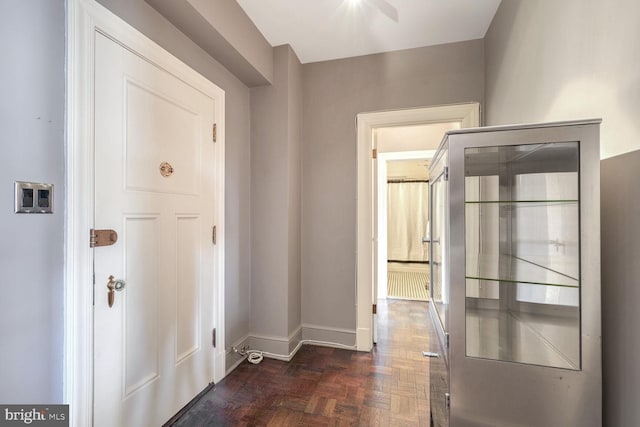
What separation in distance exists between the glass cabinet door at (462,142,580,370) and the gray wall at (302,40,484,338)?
147 cm

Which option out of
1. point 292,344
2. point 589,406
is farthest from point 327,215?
point 589,406

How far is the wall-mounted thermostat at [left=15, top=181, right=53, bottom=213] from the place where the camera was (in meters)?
0.95

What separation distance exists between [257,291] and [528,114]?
2.26m

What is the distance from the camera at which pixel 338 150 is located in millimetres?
2570

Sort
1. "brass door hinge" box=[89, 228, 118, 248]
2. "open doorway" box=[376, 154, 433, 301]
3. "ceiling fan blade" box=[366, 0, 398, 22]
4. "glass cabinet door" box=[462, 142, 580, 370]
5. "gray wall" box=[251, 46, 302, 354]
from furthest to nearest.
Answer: "open doorway" box=[376, 154, 433, 301]
"gray wall" box=[251, 46, 302, 354]
"ceiling fan blade" box=[366, 0, 398, 22]
"brass door hinge" box=[89, 228, 118, 248]
"glass cabinet door" box=[462, 142, 580, 370]

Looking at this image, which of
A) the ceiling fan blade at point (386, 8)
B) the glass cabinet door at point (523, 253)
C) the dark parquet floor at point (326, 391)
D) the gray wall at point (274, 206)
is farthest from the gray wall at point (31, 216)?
the ceiling fan blade at point (386, 8)

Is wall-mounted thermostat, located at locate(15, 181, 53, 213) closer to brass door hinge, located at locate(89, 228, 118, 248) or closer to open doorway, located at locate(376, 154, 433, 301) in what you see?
brass door hinge, located at locate(89, 228, 118, 248)

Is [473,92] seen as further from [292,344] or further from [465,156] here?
[292,344]

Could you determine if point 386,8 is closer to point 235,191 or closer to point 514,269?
point 235,191

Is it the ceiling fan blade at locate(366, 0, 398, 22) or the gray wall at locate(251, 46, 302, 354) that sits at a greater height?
the ceiling fan blade at locate(366, 0, 398, 22)

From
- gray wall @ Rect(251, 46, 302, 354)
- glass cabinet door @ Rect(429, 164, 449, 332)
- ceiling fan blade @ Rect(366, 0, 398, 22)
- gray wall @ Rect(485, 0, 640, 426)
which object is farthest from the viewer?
gray wall @ Rect(251, 46, 302, 354)

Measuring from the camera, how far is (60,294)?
108 centimetres

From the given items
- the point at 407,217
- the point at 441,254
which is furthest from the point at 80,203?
the point at 407,217

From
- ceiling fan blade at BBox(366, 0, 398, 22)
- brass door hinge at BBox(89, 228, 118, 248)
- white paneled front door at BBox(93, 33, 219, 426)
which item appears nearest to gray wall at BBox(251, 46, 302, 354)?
white paneled front door at BBox(93, 33, 219, 426)
